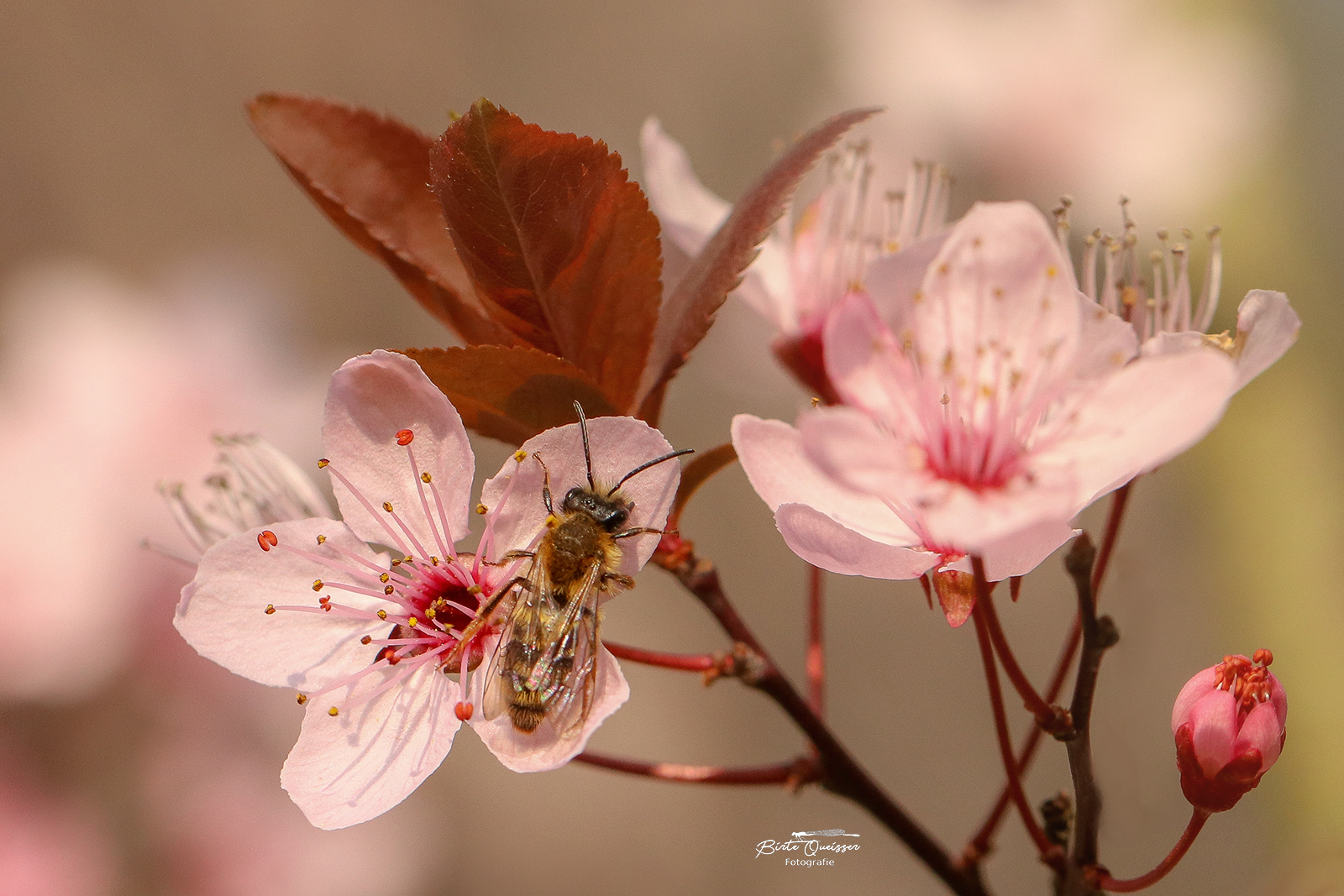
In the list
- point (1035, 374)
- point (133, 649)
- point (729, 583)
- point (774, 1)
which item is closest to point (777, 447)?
point (1035, 374)

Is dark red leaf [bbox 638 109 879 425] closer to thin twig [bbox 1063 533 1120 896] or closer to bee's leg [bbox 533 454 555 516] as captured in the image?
bee's leg [bbox 533 454 555 516]

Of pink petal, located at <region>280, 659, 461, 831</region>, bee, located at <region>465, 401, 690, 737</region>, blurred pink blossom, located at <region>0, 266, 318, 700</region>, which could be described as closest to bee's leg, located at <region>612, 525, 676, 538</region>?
bee, located at <region>465, 401, 690, 737</region>

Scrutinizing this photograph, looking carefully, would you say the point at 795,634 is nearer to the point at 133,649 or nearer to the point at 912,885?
the point at 912,885

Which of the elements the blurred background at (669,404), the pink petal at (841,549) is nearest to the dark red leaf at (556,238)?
A: the pink petal at (841,549)

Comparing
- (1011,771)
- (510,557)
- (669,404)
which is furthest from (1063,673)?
(669,404)

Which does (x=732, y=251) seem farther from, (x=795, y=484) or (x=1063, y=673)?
(x=1063, y=673)

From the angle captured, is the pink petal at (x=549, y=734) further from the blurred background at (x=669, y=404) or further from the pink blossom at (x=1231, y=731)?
the blurred background at (x=669, y=404)
